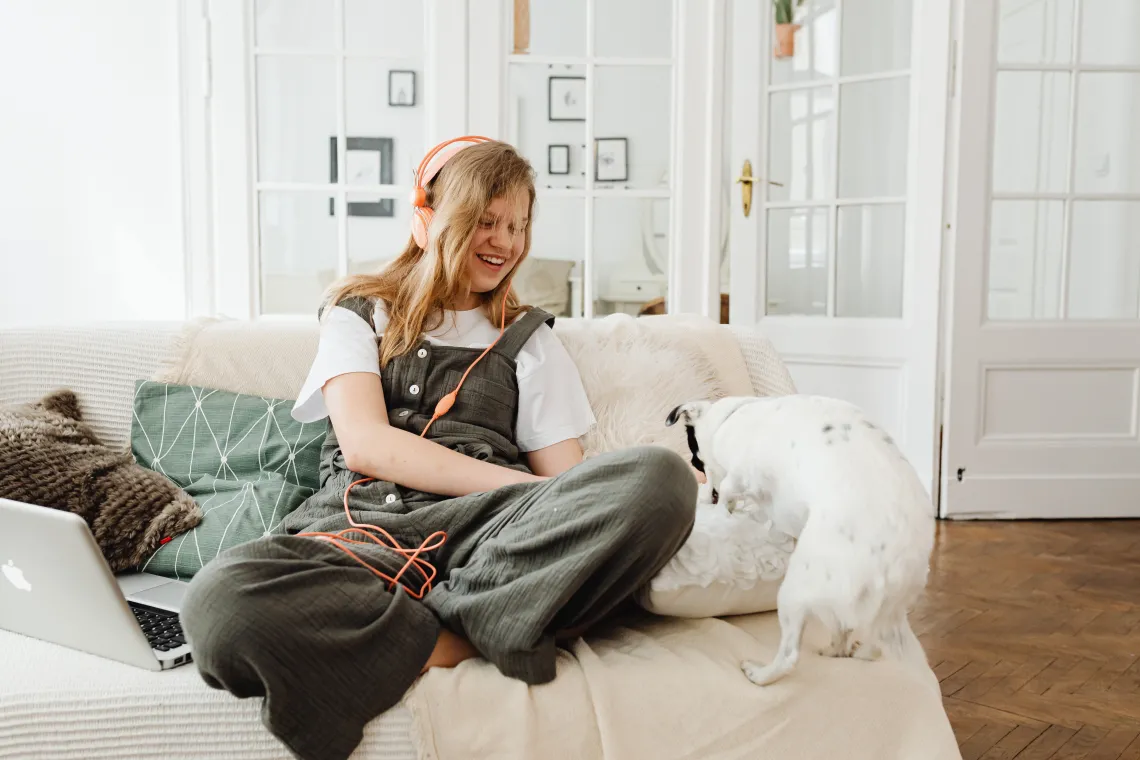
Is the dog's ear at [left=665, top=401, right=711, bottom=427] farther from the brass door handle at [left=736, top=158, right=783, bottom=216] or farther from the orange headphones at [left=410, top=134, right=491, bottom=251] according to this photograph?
the brass door handle at [left=736, top=158, right=783, bottom=216]

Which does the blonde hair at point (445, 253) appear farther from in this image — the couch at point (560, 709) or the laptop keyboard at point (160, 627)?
the couch at point (560, 709)

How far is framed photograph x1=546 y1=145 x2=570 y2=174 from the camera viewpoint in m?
3.27

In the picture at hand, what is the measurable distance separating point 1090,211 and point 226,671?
10.3 ft

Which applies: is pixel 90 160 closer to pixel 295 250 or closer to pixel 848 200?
pixel 295 250

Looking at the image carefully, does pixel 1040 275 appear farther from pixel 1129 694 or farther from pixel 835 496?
pixel 835 496

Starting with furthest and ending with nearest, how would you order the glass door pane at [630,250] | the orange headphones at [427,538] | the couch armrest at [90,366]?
the glass door pane at [630,250]
the couch armrest at [90,366]
the orange headphones at [427,538]

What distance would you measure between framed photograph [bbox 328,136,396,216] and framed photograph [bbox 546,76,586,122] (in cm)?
57

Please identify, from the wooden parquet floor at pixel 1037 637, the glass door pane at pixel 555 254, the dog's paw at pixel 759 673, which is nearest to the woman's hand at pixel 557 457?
the dog's paw at pixel 759 673

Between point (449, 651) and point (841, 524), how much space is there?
45 centimetres

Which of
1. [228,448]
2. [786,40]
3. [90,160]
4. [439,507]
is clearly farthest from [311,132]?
[439,507]

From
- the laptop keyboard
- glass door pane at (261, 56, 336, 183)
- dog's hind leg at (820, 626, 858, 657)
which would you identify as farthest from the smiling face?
glass door pane at (261, 56, 336, 183)

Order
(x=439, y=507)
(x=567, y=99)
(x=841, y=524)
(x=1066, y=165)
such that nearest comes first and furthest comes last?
(x=841, y=524) < (x=439, y=507) < (x=1066, y=165) < (x=567, y=99)

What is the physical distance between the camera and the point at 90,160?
3275mm

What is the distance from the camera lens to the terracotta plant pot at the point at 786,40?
3.26m
